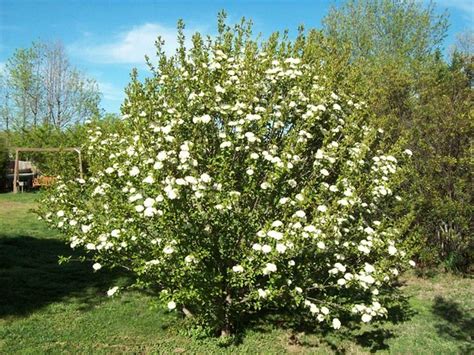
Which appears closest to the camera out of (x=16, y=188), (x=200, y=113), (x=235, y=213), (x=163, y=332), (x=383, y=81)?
(x=235, y=213)

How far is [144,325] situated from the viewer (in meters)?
5.61

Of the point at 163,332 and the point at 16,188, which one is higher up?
the point at 16,188

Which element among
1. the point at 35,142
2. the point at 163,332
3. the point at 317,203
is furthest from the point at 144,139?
the point at 35,142

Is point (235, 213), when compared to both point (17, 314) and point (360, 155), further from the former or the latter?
point (17, 314)

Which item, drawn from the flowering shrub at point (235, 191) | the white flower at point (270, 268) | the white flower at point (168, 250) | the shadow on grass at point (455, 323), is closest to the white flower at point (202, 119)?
the flowering shrub at point (235, 191)

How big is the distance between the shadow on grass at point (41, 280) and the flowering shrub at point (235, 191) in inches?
52.0

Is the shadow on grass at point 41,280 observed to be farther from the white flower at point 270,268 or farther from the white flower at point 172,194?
the white flower at point 270,268

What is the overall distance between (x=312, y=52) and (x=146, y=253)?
3449 millimetres

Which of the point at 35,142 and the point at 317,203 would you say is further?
the point at 35,142

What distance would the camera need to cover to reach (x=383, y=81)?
8.47 metres

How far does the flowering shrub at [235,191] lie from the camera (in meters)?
4.39

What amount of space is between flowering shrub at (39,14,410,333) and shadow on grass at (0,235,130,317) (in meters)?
1.32

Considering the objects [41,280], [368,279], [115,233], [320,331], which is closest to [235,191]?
[115,233]

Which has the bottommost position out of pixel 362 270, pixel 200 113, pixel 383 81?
pixel 362 270
